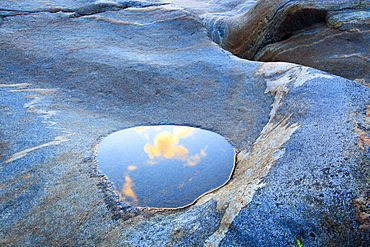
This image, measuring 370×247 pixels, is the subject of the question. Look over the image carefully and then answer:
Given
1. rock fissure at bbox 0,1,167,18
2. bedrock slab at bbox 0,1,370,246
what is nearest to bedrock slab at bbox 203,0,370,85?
bedrock slab at bbox 0,1,370,246

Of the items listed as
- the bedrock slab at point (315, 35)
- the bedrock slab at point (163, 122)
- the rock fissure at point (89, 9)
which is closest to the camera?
the bedrock slab at point (163, 122)

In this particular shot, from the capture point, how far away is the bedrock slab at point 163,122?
5.26 ft

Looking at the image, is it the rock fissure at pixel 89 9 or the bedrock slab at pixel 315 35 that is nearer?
the bedrock slab at pixel 315 35

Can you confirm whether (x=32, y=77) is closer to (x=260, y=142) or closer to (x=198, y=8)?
(x=260, y=142)

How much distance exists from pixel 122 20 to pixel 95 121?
2.83 m

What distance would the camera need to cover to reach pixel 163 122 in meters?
3.39

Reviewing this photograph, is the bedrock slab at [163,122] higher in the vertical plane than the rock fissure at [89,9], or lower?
lower

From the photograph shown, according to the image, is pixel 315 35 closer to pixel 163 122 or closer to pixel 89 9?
pixel 163 122

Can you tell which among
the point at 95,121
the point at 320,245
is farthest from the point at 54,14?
the point at 320,245

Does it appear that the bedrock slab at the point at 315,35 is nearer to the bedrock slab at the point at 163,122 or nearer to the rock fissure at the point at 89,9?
the bedrock slab at the point at 163,122

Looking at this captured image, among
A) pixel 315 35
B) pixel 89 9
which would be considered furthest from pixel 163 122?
pixel 89 9

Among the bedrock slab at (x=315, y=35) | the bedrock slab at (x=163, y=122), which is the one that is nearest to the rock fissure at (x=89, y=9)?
the bedrock slab at (x=163, y=122)

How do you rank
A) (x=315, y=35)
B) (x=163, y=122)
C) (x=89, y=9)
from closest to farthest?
(x=163, y=122)
(x=315, y=35)
(x=89, y=9)

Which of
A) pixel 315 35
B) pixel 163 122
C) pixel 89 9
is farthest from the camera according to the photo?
pixel 89 9
